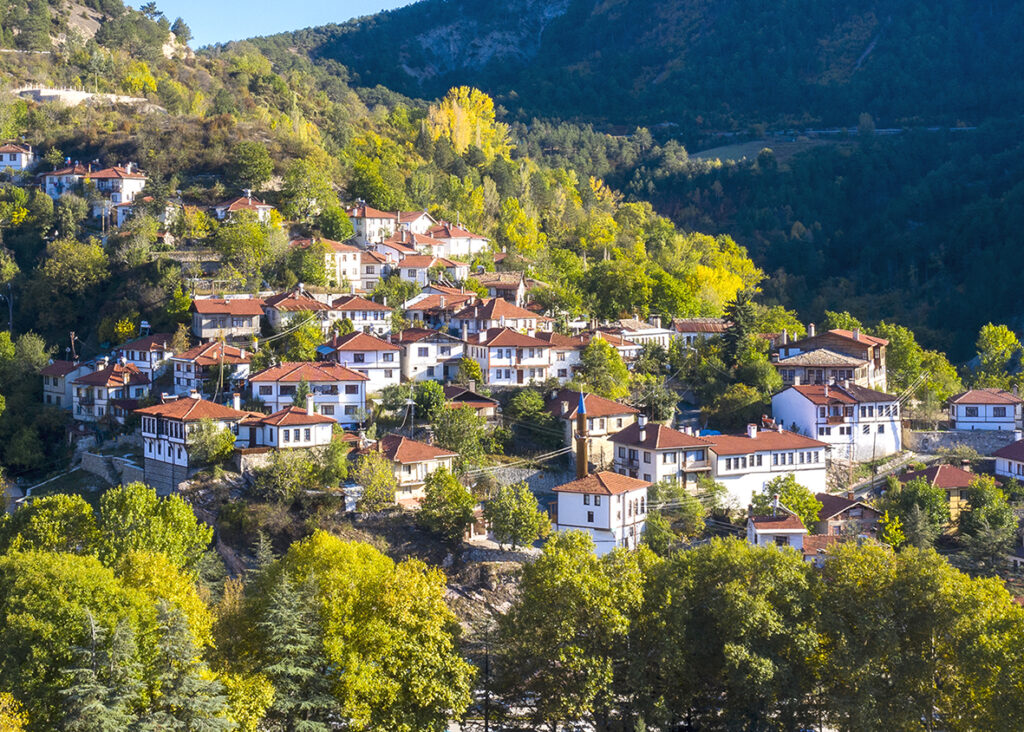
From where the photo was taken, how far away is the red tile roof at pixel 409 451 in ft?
148

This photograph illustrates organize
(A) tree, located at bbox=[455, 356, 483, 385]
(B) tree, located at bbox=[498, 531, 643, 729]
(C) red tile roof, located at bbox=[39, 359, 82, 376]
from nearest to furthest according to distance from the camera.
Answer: (B) tree, located at bbox=[498, 531, 643, 729]
(A) tree, located at bbox=[455, 356, 483, 385]
(C) red tile roof, located at bbox=[39, 359, 82, 376]

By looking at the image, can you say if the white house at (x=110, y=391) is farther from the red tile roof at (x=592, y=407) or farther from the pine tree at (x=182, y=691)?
the pine tree at (x=182, y=691)

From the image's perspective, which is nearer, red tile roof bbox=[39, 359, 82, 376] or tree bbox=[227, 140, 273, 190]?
red tile roof bbox=[39, 359, 82, 376]

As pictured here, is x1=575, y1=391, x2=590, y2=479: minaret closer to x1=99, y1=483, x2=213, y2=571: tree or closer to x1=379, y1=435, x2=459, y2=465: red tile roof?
x1=379, y1=435, x2=459, y2=465: red tile roof

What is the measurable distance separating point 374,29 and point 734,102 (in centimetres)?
5791

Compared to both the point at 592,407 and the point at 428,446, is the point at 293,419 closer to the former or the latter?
the point at 428,446

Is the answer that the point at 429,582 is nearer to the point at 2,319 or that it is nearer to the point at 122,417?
the point at 122,417

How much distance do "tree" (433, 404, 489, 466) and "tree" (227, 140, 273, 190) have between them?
28.7 m

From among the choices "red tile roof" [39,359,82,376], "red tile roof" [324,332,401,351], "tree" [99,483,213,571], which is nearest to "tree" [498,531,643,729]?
"tree" [99,483,213,571]

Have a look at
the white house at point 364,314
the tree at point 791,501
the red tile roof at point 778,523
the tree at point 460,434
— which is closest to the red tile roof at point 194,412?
the tree at point 460,434

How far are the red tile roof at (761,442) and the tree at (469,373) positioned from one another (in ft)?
35.0

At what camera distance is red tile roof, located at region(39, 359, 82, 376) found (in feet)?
182

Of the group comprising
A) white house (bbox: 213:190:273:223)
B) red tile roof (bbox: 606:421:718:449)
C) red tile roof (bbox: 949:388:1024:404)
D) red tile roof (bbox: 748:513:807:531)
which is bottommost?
red tile roof (bbox: 748:513:807:531)

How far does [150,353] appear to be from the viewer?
2142 inches
